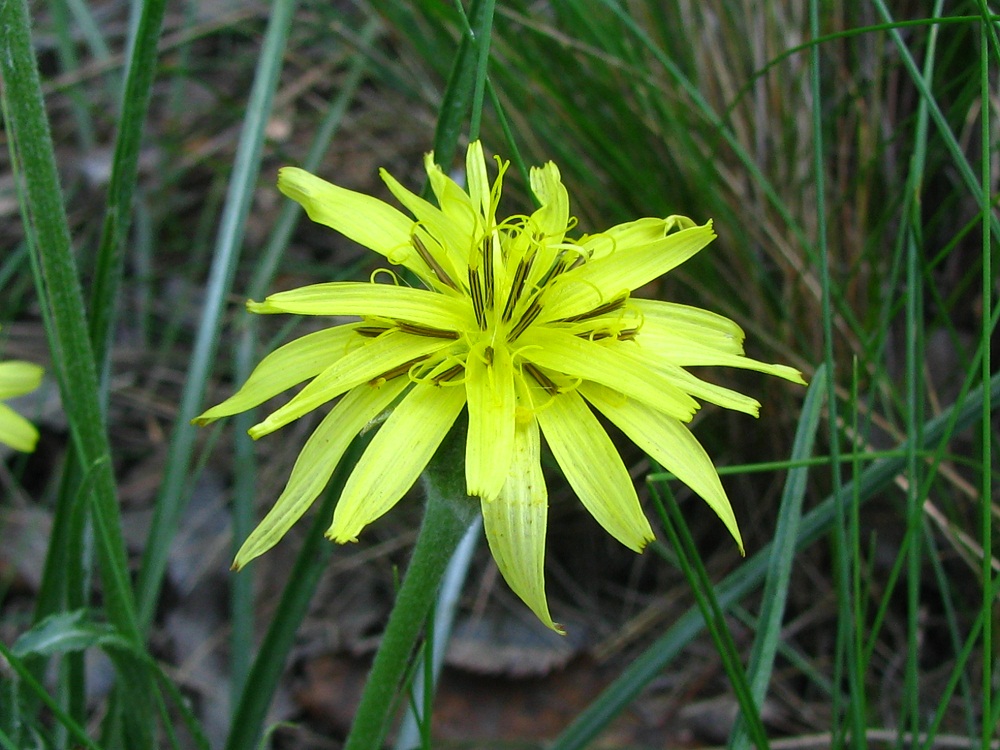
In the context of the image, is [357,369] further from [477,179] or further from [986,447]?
[986,447]

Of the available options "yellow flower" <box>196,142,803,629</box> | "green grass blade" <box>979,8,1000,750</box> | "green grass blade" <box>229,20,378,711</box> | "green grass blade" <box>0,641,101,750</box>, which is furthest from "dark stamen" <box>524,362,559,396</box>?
"green grass blade" <box>229,20,378,711</box>

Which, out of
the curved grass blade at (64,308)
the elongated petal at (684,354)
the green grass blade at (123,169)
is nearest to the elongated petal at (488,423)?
the elongated petal at (684,354)

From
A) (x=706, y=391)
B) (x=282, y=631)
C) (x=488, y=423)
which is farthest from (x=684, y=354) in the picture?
(x=282, y=631)

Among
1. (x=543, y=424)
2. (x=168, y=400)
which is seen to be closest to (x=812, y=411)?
(x=543, y=424)

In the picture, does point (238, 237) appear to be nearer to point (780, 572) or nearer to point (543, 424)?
point (543, 424)

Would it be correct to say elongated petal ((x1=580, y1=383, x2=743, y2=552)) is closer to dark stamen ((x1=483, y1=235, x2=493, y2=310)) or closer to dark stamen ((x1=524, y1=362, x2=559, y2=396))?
dark stamen ((x1=524, y1=362, x2=559, y2=396))

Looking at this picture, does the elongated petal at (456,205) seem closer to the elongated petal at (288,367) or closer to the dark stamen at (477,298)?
the dark stamen at (477,298)
